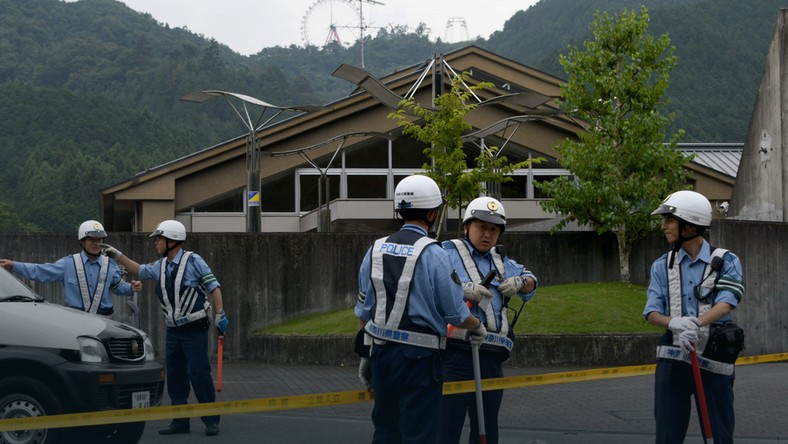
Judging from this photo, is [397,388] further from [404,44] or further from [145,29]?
[404,44]

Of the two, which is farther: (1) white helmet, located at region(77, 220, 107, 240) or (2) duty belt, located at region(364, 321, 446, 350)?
(1) white helmet, located at region(77, 220, 107, 240)

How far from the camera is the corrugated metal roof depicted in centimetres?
3869

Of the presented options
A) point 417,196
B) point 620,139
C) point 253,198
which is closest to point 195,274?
point 417,196

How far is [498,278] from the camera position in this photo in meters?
7.51

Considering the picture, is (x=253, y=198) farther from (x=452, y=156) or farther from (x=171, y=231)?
(x=171, y=231)

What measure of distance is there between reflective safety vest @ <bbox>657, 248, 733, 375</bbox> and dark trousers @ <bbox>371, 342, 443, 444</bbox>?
61.9 inches

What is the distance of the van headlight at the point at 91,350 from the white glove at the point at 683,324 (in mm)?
4374

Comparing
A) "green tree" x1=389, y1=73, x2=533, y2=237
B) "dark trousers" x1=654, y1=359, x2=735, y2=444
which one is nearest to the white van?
"dark trousers" x1=654, y1=359, x2=735, y2=444

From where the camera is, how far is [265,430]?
10.6 m

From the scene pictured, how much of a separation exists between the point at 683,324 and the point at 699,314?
235mm

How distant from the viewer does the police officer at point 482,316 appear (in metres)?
7.34

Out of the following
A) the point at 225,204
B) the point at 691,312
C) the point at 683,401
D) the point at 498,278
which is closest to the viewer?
the point at 691,312

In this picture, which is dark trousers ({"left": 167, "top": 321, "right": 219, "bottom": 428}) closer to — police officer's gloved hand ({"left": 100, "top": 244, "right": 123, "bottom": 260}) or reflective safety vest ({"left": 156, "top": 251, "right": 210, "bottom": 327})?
reflective safety vest ({"left": 156, "top": 251, "right": 210, "bottom": 327})

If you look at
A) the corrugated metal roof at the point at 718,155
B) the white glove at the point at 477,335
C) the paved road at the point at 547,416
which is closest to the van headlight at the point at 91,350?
the paved road at the point at 547,416
